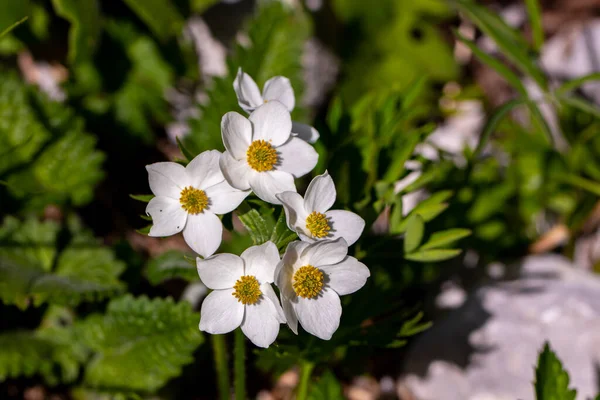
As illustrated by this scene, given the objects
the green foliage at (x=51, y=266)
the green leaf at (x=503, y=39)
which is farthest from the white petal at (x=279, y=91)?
the green leaf at (x=503, y=39)

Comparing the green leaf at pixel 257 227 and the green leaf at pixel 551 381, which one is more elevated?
the green leaf at pixel 257 227

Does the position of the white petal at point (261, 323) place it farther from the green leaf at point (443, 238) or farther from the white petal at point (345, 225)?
the green leaf at point (443, 238)

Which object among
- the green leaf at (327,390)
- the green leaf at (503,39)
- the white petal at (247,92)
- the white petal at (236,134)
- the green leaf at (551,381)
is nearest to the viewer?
the white petal at (236,134)

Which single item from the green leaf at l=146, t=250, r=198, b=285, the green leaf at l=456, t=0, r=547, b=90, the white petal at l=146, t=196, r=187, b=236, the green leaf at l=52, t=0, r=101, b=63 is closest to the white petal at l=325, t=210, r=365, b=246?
the white petal at l=146, t=196, r=187, b=236

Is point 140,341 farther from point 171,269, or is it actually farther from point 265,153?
point 265,153

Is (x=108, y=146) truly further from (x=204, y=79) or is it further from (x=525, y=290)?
(x=525, y=290)

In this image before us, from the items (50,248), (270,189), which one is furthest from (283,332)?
(50,248)
